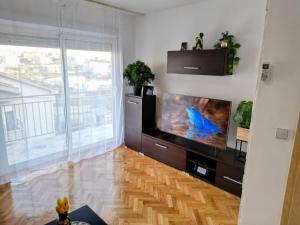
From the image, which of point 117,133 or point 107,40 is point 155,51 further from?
point 117,133

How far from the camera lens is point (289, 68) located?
4.80 ft

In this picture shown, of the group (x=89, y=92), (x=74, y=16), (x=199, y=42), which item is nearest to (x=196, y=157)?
(x=199, y=42)

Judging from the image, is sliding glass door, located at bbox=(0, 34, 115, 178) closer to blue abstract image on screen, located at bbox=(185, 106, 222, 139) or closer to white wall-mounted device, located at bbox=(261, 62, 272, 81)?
blue abstract image on screen, located at bbox=(185, 106, 222, 139)

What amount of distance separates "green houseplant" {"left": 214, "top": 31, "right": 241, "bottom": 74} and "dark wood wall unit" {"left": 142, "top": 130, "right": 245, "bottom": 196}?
110 cm

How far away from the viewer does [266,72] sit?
1551mm

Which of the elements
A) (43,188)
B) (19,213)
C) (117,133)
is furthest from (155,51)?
(19,213)

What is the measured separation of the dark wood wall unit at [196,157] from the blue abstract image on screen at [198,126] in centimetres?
19

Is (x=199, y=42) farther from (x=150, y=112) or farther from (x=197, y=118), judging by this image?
(x=150, y=112)

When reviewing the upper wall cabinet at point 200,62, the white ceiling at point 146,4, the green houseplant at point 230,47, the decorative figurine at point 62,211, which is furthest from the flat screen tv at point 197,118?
the decorative figurine at point 62,211

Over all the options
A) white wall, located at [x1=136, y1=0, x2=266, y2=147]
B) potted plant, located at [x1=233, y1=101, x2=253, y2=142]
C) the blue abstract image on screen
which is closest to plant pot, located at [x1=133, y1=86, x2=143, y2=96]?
white wall, located at [x1=136, y1=0, x2=266, y2=147]

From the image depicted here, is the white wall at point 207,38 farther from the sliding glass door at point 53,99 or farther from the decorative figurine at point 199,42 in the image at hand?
Result: the sliding glass door at point 53,99

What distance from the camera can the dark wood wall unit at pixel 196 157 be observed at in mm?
2449

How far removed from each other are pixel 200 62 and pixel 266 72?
127 cm

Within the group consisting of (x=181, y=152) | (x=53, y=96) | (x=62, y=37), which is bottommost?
(x=181, y=152)
